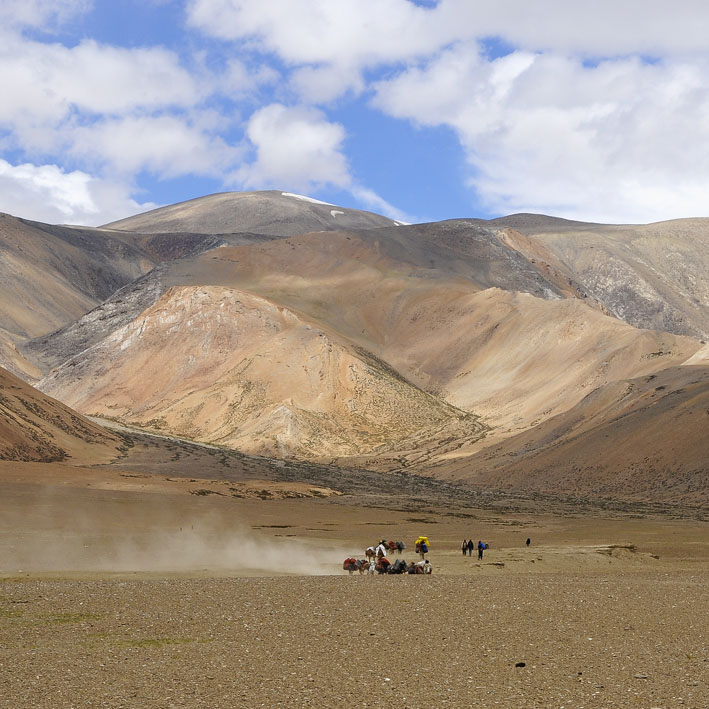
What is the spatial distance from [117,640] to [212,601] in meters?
4.31

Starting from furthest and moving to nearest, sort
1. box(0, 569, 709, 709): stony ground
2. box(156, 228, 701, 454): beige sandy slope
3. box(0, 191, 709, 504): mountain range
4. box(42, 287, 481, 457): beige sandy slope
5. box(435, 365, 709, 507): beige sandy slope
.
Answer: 1. box(156, 228, 701, 454): beige sandy slope
2. box(42, 287, 481, 457): beige sandy slope
3. box(0, 191, 709, 504): mountain range
4. box(435, 365, 709, 507): beige sandy slope
5. box(0, 569, 709, 709): stony ground

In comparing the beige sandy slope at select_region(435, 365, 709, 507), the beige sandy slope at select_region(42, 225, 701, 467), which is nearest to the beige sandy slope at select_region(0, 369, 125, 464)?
the beige sandy slope at select_region(42, 225, 701, 467)

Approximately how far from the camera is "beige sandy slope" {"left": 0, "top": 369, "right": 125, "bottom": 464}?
65062mm

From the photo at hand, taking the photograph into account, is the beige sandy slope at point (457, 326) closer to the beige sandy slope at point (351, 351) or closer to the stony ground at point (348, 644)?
the beige sandy slope at point (351, 351)

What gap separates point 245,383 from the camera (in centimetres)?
11762

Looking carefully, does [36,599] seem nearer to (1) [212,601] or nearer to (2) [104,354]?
(1) [212,601]

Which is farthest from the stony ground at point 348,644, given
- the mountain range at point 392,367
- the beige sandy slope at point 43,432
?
the mountain range at point 392,367

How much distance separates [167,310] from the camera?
13812 cm

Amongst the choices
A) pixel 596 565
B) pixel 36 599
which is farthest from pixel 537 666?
pixel 596 565

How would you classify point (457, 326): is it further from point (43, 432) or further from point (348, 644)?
point (348, 644)

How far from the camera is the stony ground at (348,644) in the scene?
14.1m

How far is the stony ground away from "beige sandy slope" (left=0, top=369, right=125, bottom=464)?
41.9 m

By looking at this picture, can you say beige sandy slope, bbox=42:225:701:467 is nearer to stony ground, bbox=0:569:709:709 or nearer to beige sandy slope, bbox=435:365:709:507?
beige sandy slope, bbox=435:365:709:507

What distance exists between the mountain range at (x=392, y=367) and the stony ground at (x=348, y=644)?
49.1 m
